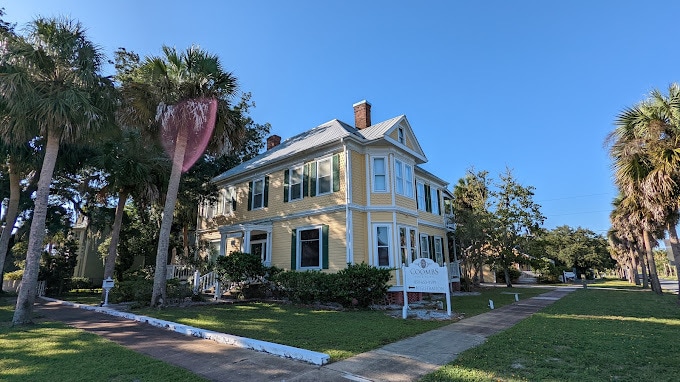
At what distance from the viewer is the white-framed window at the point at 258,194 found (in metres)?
18.9

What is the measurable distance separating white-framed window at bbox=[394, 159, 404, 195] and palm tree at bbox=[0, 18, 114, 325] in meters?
11.7

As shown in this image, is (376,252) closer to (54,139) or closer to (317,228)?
(317,228)

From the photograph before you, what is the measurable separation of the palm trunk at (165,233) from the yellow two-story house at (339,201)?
213 inches

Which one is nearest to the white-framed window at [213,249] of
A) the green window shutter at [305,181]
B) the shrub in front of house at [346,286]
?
the green window shutter at [305,181]

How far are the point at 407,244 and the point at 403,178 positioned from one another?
3.18 metres

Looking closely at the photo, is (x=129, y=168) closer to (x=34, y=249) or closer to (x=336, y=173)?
(x=34, y=249)

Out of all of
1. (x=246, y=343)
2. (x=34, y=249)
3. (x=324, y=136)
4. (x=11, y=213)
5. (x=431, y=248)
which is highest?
(x=324, y=136)

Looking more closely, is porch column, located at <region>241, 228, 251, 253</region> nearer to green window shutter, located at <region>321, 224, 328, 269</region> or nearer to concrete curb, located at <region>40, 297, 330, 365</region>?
green window shutter, located at <region>321, 224, 328, 269</region>

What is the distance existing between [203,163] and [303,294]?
13892 mm

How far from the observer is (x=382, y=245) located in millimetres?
15008

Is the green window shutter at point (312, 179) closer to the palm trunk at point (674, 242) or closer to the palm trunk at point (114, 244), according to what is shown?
the palm trunk at point (114, 244)

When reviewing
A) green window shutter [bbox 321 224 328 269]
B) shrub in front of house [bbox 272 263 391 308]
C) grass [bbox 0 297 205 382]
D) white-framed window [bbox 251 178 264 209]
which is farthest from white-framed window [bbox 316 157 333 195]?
grass [bbox 0 297 205 382]

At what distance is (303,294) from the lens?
1338 cm

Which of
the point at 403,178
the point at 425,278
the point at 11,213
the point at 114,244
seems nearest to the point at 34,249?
the point at 11,213
